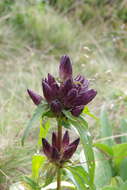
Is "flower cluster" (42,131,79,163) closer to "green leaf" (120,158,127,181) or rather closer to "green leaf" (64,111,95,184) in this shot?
"green leaf" (64,111,95,184)

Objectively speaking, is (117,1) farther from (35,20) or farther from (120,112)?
(120,112)

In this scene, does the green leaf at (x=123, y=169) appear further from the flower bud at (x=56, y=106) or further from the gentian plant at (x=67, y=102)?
the flower bud at (x=56, y=106)

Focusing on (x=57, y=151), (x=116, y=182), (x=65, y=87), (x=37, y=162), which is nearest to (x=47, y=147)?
(x=57, y=151)

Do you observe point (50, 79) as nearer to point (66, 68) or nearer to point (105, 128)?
point (66, 68)

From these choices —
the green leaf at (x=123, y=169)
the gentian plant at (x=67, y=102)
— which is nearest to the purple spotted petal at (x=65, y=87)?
the gentian plant at (x=67, y=102)

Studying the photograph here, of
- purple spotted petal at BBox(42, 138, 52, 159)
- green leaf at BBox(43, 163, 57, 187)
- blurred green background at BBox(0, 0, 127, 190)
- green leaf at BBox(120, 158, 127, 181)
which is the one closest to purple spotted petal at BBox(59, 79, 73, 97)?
purple spotted petal at BBox(42, 138, 52, 159)

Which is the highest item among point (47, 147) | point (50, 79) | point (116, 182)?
point (50, 79)
